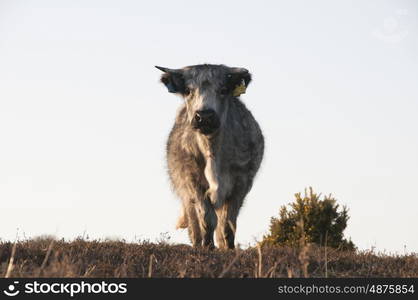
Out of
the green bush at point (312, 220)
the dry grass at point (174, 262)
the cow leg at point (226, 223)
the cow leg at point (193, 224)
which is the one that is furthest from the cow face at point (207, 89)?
the green bush at point (312, 220)

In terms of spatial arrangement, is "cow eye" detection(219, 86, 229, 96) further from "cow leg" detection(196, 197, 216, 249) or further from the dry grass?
the dry grass

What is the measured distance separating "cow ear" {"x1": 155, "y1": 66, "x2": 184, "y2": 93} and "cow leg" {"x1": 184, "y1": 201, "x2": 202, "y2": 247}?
2051 millimetres

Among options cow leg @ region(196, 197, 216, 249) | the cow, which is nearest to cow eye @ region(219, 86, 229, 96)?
the cow

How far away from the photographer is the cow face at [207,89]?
11258 mm

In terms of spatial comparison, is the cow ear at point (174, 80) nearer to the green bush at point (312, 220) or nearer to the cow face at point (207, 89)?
the cow face at point (207, 89)

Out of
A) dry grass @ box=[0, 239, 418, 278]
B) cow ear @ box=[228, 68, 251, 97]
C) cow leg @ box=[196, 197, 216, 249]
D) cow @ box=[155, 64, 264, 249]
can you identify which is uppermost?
cow ear @ box=[228, 68, 251, 97]

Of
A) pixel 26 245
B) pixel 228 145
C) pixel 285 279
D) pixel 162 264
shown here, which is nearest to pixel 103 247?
pixel 26 245

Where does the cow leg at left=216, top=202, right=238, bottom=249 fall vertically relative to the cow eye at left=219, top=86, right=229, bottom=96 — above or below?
below

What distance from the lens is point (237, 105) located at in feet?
43.2

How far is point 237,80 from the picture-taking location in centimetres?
1220

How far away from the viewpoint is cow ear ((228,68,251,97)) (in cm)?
1212

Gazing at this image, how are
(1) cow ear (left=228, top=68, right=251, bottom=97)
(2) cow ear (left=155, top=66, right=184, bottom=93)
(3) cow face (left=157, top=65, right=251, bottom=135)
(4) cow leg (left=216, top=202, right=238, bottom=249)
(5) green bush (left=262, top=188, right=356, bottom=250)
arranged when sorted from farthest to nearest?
(5) green bush (left=262, top=188, right=356, bottom=250)
(4) cow leg (left=216, top=202, right=238, bottom=249)
(2) cow ear (left=155, top=66, right=184, bottom=93)
(1) cow ear (left=228, top=68, right=251, bottom=97)
(3) cow face (left=157, top=65, right=251, bottom=135)

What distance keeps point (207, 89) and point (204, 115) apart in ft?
2.34

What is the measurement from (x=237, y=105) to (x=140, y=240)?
11.0 feet
